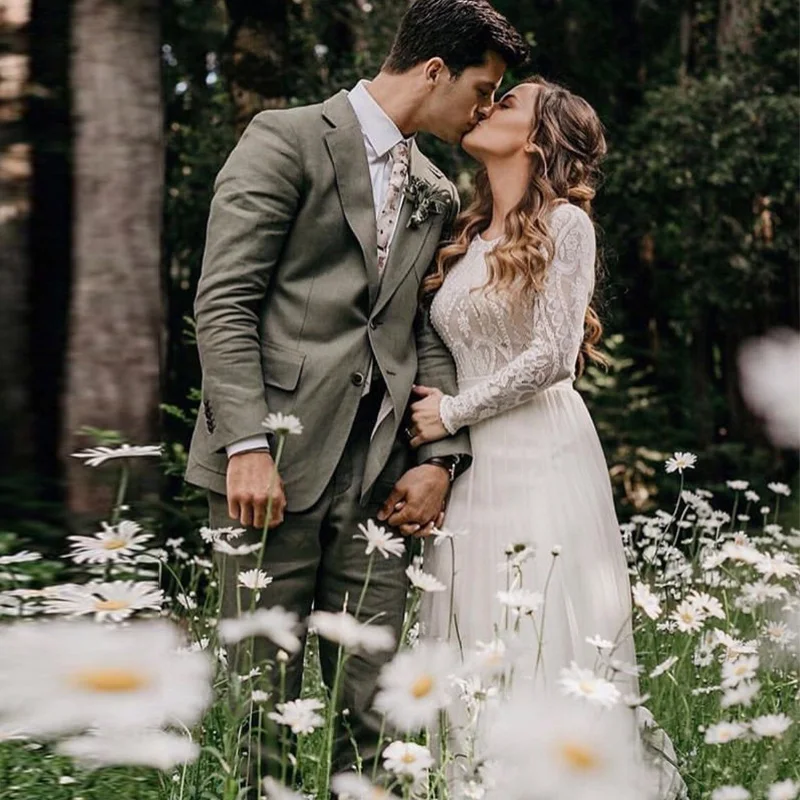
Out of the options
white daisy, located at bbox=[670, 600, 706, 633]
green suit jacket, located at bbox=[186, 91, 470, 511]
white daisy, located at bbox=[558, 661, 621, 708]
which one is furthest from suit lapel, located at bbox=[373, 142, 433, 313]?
white daisy, located at bbox=[558, 661, 621, 708]

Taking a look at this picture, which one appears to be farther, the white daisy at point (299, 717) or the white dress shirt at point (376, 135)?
the white dress shirt at point (376, 135)

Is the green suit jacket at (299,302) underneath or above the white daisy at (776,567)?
above

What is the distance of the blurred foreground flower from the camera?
1068mm

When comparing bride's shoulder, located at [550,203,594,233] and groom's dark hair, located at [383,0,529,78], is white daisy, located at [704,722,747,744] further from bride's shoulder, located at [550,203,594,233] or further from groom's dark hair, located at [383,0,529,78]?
groom's dark hair, located at [383,0,529,78]

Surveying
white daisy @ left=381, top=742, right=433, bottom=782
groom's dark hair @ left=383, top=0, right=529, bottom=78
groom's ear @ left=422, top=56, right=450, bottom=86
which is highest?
groom's dark hair @ left=383, top=0, right=529, bottom=78

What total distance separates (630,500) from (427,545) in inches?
342

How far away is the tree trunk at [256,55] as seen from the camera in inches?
380

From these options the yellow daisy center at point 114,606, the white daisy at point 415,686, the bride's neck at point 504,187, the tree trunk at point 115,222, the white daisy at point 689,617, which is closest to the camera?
the white daisy at point 415,686

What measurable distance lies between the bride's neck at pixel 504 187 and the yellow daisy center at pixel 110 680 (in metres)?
2.43

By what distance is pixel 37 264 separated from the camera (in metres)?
4.85

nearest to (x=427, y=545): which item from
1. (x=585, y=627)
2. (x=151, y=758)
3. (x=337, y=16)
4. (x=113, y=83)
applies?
(x=585, y=627)

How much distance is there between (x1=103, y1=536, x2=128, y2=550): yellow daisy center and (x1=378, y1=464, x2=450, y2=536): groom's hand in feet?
3.41

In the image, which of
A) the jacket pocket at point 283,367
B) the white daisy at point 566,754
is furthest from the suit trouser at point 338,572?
the white daisy at point 566,754

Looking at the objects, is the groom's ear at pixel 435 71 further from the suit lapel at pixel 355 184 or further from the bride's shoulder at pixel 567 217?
the bride's shoulder at pixel 567 217
